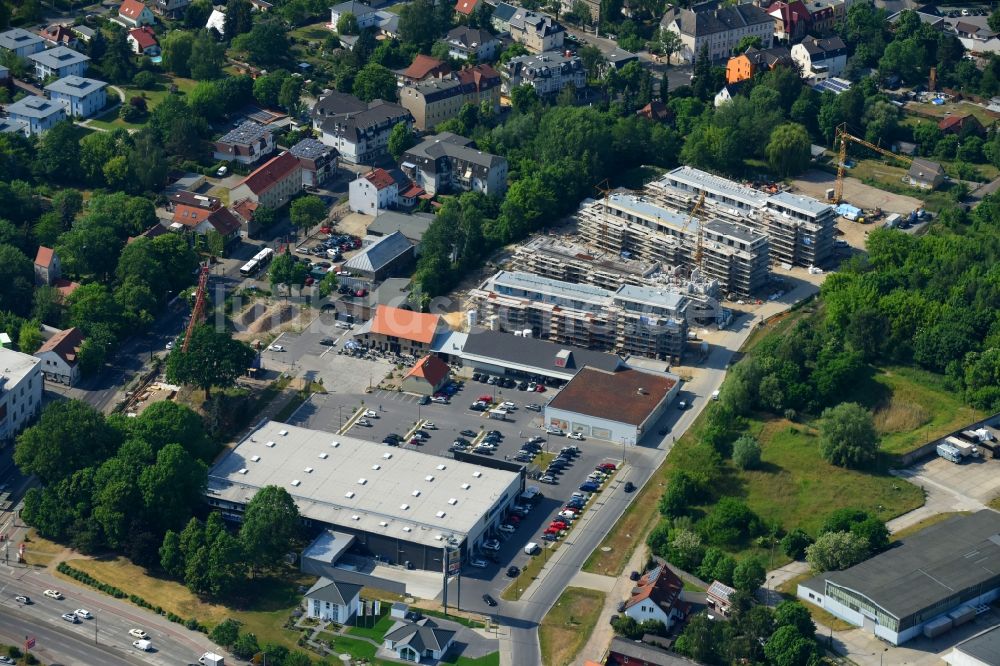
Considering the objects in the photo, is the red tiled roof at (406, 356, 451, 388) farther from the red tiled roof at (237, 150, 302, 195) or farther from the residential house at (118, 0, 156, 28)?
the residential house at (118, 0, 156, 28)

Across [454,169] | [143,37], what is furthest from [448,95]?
[143,37]

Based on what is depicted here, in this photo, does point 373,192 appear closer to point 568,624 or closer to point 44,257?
point 44,257

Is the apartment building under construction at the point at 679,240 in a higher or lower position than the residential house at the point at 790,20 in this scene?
lower

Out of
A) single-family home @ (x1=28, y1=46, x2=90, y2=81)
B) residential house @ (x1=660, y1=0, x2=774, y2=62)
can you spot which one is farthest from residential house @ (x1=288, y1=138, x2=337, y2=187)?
residential house @ (x1=660, y1=0, x2=774, y2=62)

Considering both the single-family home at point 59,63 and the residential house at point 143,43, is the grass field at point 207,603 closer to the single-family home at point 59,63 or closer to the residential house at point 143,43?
the single-family home at point 59,63

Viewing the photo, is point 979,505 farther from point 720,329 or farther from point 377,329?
point 377,329

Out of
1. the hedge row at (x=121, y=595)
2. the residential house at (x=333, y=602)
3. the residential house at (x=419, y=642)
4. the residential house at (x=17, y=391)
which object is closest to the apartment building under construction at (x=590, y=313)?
the residential house at (x=17, y=391)
